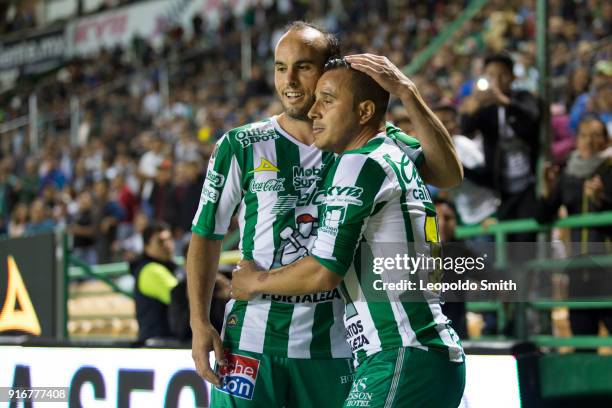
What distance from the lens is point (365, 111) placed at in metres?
3.17

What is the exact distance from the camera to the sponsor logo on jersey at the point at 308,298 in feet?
11.5

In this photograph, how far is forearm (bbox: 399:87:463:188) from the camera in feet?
10.9

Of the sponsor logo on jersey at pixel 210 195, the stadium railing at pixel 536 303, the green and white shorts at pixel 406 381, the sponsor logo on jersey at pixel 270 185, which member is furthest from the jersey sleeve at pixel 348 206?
the stadium railing at pixel 536 303

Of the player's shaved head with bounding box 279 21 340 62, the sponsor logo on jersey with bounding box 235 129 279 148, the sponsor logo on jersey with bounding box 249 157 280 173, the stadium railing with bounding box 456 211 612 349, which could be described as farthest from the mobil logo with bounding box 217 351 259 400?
the stadium railing with bounding box 456 211 612 349

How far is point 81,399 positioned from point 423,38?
1064 cm

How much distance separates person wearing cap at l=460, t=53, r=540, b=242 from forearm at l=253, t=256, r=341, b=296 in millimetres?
4159

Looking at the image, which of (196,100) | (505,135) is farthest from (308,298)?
(196,100)

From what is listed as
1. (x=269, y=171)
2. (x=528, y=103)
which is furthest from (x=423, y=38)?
(x=269, y=171)

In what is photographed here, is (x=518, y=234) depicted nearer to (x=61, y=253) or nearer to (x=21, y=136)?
(x=61, y=253)

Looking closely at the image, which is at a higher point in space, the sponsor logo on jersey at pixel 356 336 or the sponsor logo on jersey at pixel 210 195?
the sponsor logo on jersey at pixel 210 195

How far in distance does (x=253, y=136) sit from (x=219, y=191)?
0.78ft

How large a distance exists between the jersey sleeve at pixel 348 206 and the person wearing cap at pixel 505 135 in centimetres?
427

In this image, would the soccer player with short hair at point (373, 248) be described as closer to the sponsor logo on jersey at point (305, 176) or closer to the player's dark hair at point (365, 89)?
the player's dark hair at point (365, 89)

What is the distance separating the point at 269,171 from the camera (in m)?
3.55
